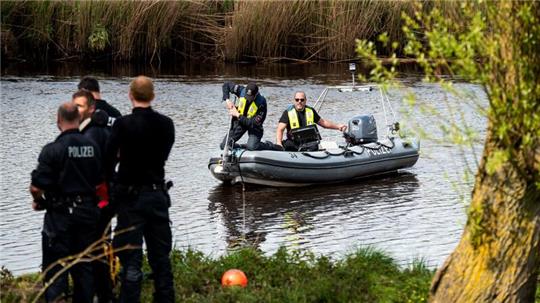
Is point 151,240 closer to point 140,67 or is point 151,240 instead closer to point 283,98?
point 283,98

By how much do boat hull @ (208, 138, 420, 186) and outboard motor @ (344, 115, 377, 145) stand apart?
234mm

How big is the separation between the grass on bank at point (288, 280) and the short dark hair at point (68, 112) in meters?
1.26

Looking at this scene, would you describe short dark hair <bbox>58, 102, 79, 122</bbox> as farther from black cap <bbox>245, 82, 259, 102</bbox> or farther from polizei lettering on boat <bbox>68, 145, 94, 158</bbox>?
black cap <bbox>245, 82, 259, 102</bbox>

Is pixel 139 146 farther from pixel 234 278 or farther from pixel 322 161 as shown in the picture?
pixel 322 161

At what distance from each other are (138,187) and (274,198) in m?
8.66

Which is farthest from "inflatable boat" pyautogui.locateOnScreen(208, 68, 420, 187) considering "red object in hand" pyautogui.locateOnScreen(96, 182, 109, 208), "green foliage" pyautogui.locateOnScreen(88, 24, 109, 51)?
"green foliage" pyautogui.locateOnScreen(88, 24, 109, 51)

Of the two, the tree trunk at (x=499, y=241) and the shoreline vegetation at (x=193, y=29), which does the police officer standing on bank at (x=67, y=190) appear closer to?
the tree trunk at (x=499, y=241)

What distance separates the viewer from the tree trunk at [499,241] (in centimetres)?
712

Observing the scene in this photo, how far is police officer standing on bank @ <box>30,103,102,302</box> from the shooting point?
752cm

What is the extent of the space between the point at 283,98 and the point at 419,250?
47.6 ft

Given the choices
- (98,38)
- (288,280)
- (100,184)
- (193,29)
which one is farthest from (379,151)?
(98,38)

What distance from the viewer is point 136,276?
7691 millimetres

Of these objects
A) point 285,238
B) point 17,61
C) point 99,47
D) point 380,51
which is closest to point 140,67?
point 99,47

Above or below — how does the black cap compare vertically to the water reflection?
above
